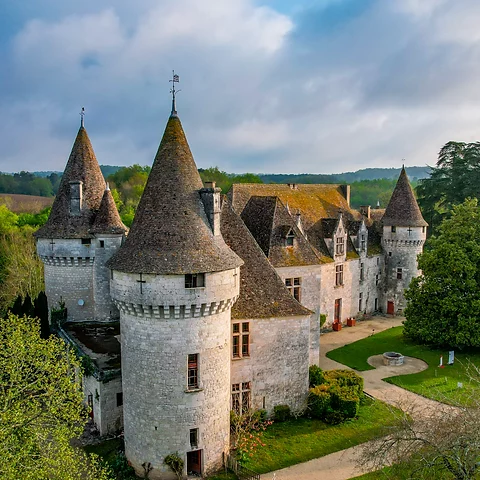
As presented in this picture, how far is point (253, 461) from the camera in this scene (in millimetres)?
21688

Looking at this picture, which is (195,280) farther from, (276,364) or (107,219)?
(107,219)

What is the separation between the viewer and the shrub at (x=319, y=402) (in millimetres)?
25641

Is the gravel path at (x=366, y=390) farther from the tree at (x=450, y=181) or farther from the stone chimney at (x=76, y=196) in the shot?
the stone chimney at (x=76, y=196)

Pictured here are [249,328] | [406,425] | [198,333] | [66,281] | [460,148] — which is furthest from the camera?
[460,148]

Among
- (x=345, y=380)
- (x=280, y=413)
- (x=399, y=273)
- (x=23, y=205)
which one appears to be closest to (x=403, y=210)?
(x=399, y=273)

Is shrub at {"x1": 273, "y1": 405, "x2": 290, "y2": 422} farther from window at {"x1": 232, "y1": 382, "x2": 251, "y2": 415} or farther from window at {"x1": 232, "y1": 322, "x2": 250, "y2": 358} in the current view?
window at {"x1": 232, "y1": 322, "x2": 250, "y2": 358}

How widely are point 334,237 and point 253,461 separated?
24.2 metres

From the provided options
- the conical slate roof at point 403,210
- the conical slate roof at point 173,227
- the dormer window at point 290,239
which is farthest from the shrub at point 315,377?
the conical slate roof at point 403,210

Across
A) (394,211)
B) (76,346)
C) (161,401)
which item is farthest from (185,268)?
(394,211)

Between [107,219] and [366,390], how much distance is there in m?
19.0

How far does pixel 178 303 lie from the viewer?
18.7 meters

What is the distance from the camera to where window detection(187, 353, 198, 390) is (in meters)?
19.8

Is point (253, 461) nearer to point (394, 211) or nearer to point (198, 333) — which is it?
point (198, 333)

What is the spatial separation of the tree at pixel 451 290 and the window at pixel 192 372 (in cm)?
2358
